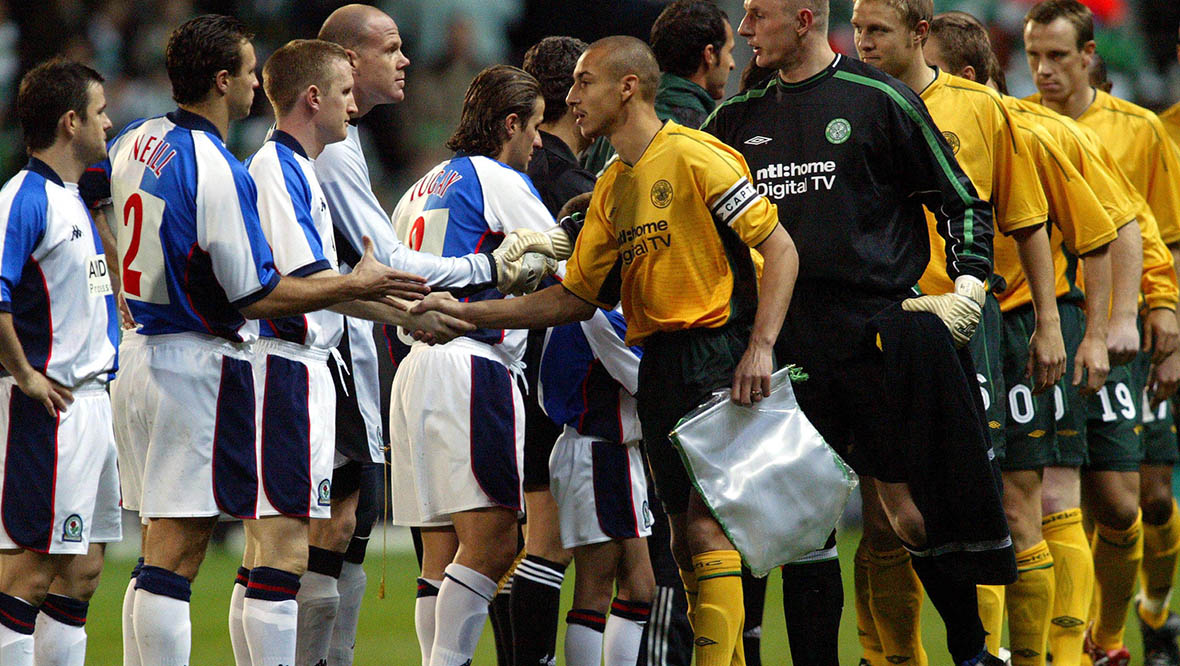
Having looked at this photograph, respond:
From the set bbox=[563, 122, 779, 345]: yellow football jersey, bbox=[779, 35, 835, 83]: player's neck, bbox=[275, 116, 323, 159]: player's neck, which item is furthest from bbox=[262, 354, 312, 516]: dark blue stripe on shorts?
bbox=[779, 35, 835, 83]: player's neck

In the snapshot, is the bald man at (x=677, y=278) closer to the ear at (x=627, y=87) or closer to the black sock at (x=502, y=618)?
the ear at (x=627, y=87)

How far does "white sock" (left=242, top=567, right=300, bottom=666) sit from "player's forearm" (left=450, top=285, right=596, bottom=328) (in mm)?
987

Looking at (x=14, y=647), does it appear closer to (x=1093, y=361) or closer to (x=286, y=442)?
(x=286, y=442)

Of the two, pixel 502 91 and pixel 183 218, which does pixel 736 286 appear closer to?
pixel 502 91

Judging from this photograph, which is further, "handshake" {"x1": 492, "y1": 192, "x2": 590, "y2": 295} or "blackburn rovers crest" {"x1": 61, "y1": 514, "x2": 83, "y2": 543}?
"handshake" {"x1": 492, "y1": 192, "x2": 590, "y2": 295}

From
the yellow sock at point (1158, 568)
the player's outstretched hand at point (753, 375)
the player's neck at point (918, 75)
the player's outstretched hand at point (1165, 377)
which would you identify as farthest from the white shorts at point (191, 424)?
the yellow sock at point (1158, 568)

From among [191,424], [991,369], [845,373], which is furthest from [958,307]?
[191,424]

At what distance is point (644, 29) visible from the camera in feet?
43.1

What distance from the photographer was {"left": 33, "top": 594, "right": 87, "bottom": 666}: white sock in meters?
4.46

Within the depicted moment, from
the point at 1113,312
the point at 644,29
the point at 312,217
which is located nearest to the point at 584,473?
the point at 312,217

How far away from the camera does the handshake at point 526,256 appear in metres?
4.61

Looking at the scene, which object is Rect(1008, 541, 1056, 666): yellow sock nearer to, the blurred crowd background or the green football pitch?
the green football pitch

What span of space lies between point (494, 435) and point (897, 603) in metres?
1.48

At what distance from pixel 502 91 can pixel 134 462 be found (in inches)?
69.5
